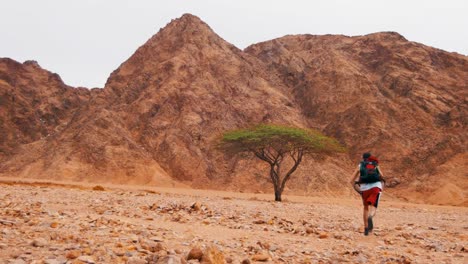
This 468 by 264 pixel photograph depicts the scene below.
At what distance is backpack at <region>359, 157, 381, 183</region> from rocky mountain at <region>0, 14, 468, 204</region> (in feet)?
110

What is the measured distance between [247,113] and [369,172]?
44623 mm

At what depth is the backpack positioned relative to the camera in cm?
952

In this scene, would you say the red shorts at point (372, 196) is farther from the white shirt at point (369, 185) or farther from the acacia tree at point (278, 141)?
the acacia tree at point (278, 141)

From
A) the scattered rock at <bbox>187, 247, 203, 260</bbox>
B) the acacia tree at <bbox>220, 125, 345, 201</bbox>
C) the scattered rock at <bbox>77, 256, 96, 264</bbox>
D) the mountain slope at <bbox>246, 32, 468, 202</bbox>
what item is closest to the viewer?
the scattered rock at <bbox>77, 256, 96, 264</bbox>

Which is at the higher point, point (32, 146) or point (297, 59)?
point (297, 59)

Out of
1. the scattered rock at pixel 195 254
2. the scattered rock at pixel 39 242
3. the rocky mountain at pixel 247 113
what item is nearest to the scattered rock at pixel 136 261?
the scattered rock at pixel 195 254

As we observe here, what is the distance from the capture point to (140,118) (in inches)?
2047

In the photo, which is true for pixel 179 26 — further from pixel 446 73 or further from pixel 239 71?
pixel 446 73

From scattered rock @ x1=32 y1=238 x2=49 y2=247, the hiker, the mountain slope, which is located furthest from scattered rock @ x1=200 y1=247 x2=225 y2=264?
the mountain slope

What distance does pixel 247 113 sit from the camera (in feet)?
177

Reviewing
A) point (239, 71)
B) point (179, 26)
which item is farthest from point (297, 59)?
point (179, 26)

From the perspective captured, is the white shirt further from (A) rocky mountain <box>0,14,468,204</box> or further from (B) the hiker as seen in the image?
(A) rocky mountain <box>0,14,468,204</box>

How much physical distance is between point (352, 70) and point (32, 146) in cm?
4258

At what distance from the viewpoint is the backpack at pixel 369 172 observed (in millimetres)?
9523
